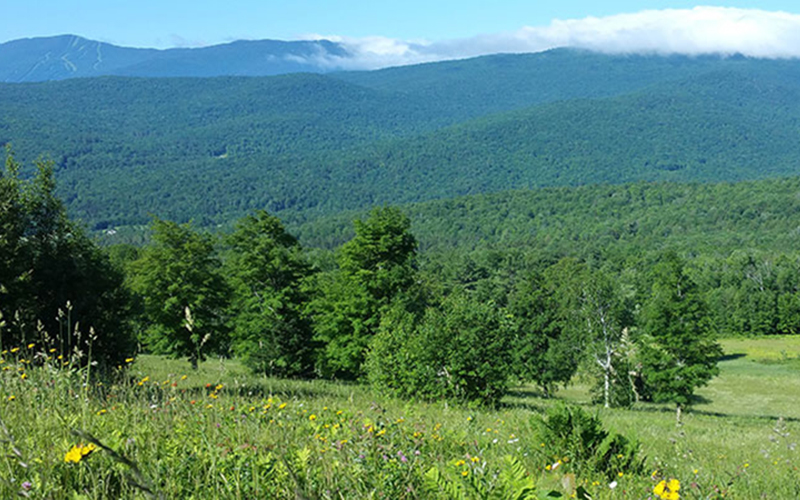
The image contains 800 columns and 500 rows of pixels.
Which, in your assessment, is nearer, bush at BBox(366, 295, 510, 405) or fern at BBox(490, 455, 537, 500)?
fern at BBox(490, 455, 537, 500)

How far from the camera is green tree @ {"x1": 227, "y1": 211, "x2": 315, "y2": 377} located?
3067 centimetres

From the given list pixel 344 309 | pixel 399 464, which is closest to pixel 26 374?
pixel 399 464

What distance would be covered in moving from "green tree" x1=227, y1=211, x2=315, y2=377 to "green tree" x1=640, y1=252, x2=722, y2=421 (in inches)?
690

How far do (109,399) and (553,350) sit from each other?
3828cm

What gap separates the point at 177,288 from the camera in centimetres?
2670

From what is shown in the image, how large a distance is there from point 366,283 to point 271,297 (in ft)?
16.9

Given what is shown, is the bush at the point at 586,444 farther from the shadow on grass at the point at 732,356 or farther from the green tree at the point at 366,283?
the shadow on grass at the point at 732,356

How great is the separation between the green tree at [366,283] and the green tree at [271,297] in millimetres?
1664

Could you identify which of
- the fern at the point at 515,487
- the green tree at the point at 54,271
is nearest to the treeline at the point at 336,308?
the green tree at the point at 54,271

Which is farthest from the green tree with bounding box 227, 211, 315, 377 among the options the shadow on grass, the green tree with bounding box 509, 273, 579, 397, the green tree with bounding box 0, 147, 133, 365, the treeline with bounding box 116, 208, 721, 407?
the shadow on grass

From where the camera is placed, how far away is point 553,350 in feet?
136

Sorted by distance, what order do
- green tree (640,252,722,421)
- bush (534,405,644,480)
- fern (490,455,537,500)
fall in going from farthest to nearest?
green tree (640,252,722,421)
bush (534,405,644,480)
fern (490,455,537,500)

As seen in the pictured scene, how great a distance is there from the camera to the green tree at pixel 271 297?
101 ft

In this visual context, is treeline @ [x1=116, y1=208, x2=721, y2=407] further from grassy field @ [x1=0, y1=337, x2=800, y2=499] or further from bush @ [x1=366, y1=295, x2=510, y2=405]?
grassy field @ [x1=0, y1=337, x2=800, y2=499]
